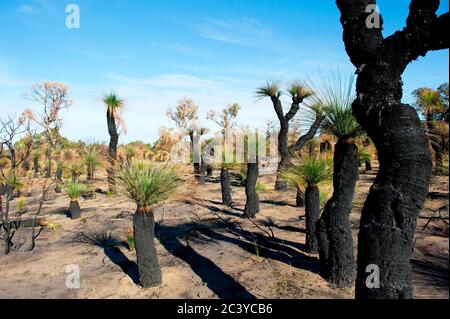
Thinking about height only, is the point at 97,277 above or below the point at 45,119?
below

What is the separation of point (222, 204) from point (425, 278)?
874 centimetres

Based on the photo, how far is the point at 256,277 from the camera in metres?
5.79

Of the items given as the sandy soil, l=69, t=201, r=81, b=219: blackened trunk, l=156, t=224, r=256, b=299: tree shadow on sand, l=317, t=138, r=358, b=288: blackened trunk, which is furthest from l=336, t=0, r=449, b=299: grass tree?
l=69, t=201, r=81, b=219: blackened trunk

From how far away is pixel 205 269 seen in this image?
20.7 ft

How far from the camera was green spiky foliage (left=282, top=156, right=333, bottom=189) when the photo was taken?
273 inches

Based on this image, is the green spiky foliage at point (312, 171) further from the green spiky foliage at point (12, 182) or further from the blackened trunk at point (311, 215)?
the green spiky foliage at point (12, 182)

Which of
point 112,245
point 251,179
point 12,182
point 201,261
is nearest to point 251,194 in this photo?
point 251,179

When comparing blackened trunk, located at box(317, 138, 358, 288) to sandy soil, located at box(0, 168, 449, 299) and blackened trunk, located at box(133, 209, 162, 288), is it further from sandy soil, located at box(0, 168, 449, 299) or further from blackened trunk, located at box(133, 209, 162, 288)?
blackened trunk, located at box(133, 209, 162, 288)

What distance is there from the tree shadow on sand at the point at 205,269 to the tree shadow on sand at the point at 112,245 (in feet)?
3.25

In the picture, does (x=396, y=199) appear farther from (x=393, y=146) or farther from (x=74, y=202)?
(x=74, y=202)

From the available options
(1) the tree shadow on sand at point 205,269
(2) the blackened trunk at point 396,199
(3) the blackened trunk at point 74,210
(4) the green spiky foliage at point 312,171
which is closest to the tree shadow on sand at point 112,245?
(1) the tree shadow on sand at point 205,269

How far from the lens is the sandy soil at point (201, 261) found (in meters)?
5.36
